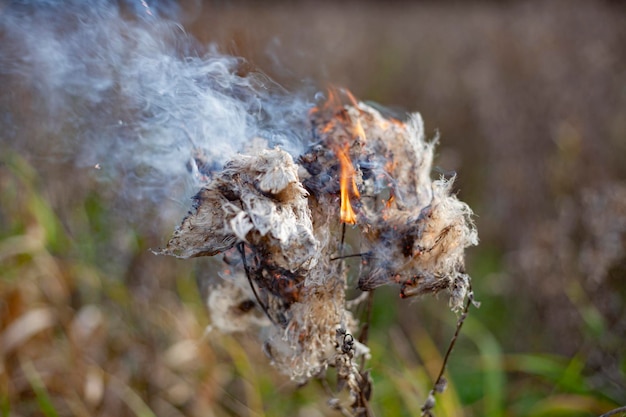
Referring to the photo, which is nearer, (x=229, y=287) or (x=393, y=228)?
(x=393, y=228)

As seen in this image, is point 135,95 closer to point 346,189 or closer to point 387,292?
point 346,189

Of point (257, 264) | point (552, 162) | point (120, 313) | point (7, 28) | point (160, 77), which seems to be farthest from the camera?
point (552, 162)

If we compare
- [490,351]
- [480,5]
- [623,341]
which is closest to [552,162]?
[623,341]

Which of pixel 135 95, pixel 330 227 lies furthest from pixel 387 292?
pixel 330 227

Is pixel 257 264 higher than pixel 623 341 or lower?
higher

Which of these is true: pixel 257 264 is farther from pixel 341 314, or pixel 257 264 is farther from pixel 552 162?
pixel 552 162

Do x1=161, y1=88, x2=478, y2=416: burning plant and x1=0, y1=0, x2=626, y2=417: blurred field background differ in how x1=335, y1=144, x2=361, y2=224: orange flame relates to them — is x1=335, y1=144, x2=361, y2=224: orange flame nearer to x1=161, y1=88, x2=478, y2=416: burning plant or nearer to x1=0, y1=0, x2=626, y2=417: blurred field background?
x1=161, y1=88, x2=478, y2=416: burning plant
